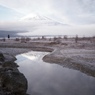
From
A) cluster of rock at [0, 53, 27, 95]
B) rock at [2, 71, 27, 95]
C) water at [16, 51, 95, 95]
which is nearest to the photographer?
cluster of rock at [0, 53, 27, 95]

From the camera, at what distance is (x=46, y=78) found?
17.1 metres

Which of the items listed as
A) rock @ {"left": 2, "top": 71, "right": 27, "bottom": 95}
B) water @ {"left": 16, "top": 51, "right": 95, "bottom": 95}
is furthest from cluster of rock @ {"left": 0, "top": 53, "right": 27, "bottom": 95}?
water @ {"left": 16, "top": 51, "right": 95, "bottom": 95}

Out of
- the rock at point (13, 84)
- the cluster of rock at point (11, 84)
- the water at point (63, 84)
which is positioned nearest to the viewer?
the cluster of rock at point (11, 84)

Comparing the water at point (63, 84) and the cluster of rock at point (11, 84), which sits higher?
the cluster of rock at point (11, 84)

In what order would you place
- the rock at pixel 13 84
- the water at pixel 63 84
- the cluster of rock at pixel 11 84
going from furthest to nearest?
1. the water at pixel 63 84
2. the rock at pixel 13 84
3. the cluster of rock at pixel 11 84

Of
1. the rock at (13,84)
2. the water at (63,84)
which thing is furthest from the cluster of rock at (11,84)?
the water at (63,84)

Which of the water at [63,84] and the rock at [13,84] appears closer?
the rock at [13,84]

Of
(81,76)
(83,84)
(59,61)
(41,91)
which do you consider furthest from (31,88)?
(59,61)

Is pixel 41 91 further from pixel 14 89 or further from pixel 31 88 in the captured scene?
pixel 14 89

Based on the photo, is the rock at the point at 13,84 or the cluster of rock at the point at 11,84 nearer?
the cluster of rock at the point at 11,84

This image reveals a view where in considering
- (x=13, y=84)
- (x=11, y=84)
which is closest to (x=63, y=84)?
(x=13, y=84)

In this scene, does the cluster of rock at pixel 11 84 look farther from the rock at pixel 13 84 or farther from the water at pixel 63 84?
the water at pixel 63 84

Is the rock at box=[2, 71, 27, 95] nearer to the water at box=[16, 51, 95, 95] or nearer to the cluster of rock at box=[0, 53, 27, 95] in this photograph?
the cluster of rock at box=[0, 53, 27, 95]

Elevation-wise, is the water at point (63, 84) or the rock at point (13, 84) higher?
the rock at point (13, 84)
